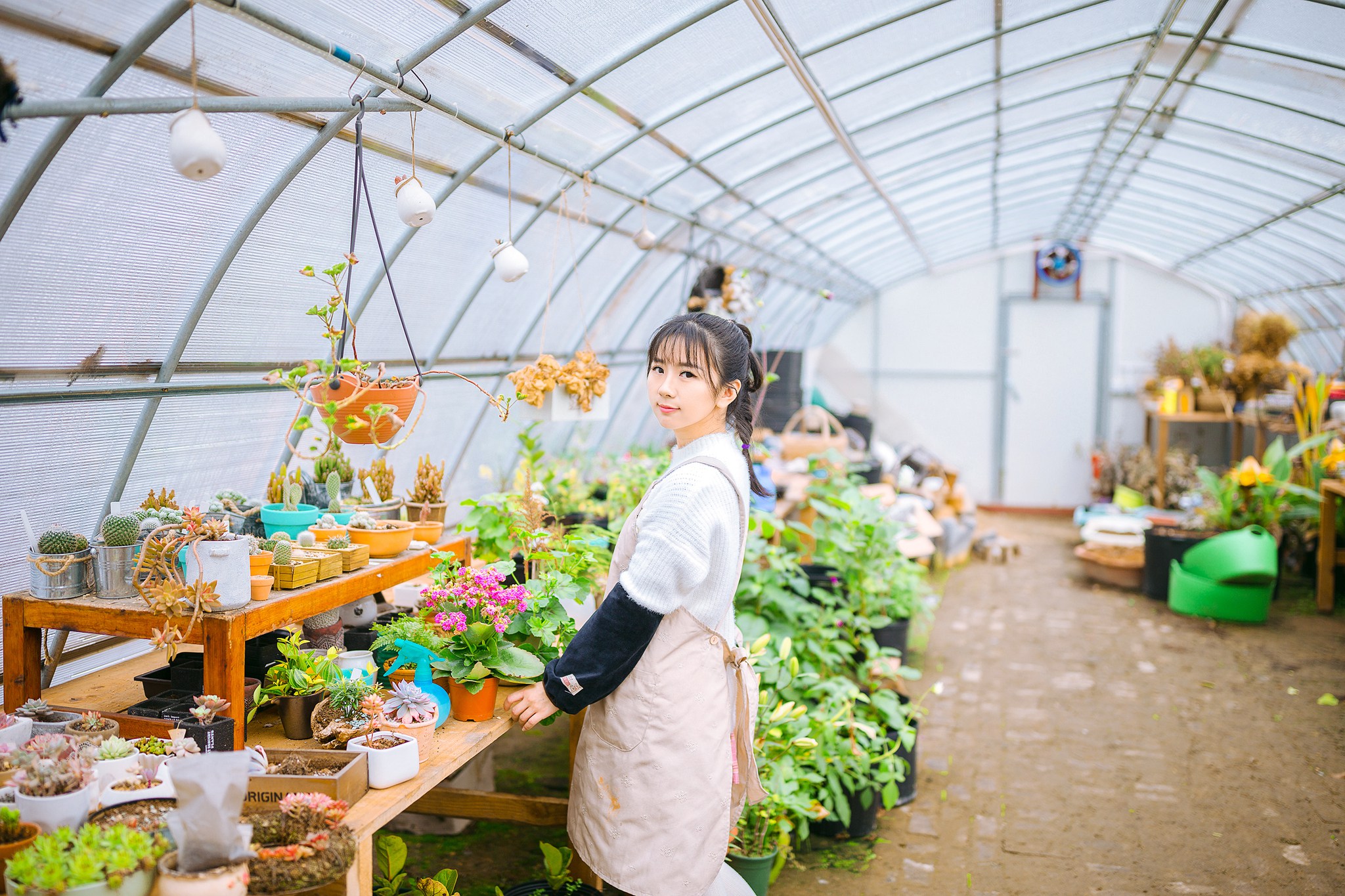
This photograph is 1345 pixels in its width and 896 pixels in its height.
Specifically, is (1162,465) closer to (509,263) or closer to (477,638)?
(509,263)

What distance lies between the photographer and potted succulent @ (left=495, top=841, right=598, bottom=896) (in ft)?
8.28

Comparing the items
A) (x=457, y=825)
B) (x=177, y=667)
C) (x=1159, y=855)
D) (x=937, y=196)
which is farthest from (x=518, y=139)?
(x=937, y=196)

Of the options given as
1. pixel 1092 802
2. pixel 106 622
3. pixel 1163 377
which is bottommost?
pixel 1092 802

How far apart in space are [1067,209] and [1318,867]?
26.6 ft

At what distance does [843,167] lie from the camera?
6270mm

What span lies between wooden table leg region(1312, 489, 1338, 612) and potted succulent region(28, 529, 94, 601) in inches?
296

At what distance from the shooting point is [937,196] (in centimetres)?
815

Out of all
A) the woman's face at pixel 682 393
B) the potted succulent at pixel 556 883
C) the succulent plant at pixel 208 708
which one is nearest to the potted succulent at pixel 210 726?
the succulent plant at pixel 208 708

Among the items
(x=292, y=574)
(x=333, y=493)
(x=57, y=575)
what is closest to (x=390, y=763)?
(x=292, y=574)

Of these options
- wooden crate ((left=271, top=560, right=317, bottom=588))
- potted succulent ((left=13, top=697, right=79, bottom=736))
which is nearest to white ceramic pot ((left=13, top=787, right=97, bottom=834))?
potted succulent ((left=13, top=697, right=79, bottom=736))

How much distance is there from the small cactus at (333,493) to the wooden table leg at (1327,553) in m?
6.87

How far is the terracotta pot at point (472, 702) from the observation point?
7.39 feet

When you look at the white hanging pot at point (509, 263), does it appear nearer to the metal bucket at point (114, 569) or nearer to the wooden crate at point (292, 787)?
the metal bucket at point (114, 569)

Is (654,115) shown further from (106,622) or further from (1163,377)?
(1163,377)
